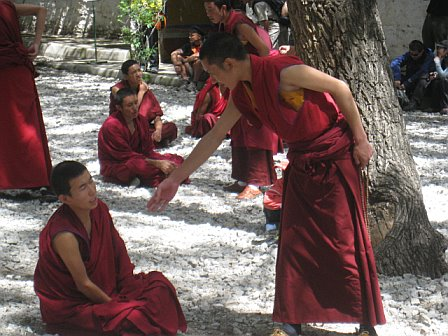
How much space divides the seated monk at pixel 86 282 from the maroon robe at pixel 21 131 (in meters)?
2.55

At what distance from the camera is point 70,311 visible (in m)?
4.17

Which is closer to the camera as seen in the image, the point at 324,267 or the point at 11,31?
the point at 324,267

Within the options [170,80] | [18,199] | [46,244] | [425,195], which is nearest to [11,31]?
[18,199]

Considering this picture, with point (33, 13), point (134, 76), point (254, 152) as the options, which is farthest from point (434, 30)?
point (33, 13)

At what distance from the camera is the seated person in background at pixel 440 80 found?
401 inches

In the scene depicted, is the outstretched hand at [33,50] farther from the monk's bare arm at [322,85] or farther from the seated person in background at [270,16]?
the seated person in background at [270,16]

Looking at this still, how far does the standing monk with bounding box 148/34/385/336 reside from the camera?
388 centimetres

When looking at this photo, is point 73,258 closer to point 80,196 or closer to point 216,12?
point 80,196

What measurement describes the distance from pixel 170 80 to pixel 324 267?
27.5 feet

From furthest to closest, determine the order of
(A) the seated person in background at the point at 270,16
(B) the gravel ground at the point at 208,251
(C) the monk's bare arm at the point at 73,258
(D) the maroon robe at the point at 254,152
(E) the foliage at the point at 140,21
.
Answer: (E) the foliage at the point at 140,21, (A) the seated person in background at the point at 270,16, (D) the maroon robe at the point at 254,152, (B) the gravel ground at the point at 208,251, (C) the monk's bare arm at the point at 73,258

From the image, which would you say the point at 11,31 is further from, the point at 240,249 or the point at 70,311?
the point at 70,311

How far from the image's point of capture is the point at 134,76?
27.1ft

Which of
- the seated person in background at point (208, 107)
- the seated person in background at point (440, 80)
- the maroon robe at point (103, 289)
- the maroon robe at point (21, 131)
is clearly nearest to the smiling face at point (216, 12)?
the maroon robe at point (21, 131)

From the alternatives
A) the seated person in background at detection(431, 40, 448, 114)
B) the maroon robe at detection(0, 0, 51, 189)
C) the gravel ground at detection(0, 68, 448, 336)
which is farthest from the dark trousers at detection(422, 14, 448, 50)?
the maroon robe at detection(0, 0, 51, 189)
